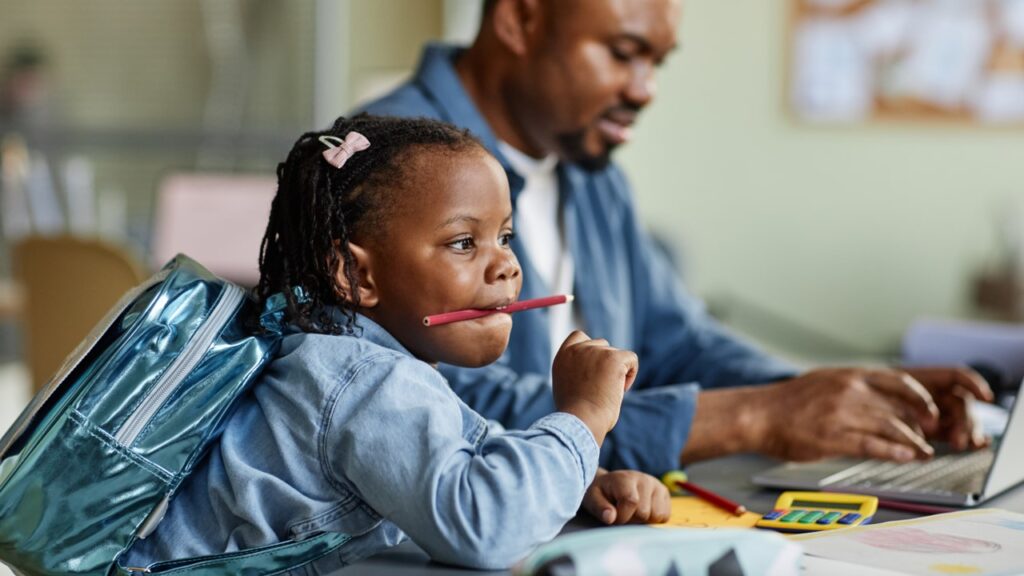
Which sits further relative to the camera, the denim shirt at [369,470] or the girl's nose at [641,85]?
the girl's nose at [641,85]

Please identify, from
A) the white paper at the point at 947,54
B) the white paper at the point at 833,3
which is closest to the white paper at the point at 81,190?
the white paper at the point at 833,3

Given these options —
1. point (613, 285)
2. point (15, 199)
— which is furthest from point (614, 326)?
point (15, 199)

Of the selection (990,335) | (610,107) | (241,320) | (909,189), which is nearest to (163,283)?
(241,320)

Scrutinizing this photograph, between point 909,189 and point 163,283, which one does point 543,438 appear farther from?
point 909,189

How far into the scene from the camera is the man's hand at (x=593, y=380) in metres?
0.85

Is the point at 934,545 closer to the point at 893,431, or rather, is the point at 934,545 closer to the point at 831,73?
the point at 893,431

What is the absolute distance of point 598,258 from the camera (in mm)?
1726

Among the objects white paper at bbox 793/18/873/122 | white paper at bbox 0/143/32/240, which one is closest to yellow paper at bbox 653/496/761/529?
white paper at bbox 0/143/32/240

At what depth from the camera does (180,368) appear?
0.85 meters

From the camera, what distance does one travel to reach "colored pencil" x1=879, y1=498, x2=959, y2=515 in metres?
1.06

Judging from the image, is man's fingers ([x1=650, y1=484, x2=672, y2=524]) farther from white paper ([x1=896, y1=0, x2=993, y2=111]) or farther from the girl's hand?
white paper ([x1=896, y1=0, x2=993, y2=111])

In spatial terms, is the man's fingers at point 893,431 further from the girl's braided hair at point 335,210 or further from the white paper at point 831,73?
the white paper at point 831,73

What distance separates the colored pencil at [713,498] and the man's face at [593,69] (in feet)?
1.88

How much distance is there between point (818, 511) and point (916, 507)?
12 cm
